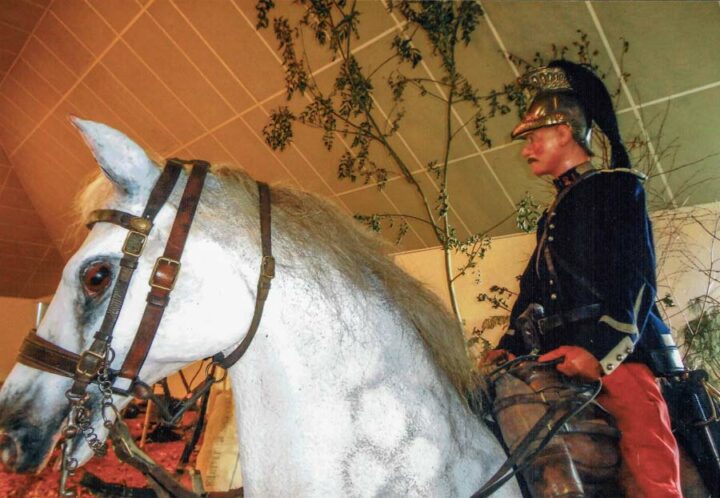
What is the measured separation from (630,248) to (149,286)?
5.38 feet

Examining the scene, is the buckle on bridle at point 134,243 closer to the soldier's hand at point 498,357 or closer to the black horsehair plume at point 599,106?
the soldier's hand at point 498,357

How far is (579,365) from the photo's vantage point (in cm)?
130

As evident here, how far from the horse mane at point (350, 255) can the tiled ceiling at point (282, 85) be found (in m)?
0.66

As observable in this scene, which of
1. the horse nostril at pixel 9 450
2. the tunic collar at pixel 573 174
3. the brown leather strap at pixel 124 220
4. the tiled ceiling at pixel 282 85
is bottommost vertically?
the horse nostril at pixel 9 450

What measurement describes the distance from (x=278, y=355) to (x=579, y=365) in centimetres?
100

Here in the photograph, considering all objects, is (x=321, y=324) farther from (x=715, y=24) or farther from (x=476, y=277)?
(x=476, y=277)

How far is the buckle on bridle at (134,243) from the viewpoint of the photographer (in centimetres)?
109

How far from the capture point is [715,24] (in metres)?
2.84

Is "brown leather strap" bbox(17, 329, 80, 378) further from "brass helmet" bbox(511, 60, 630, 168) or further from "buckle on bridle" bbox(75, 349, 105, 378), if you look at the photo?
"brass helmet" bbox(511, 60, 630, 168)

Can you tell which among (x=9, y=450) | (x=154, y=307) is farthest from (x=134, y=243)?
(x=9, y=450)

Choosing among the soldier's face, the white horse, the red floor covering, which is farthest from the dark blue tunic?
the red floor covering

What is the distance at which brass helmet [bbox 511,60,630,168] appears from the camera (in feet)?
6.12

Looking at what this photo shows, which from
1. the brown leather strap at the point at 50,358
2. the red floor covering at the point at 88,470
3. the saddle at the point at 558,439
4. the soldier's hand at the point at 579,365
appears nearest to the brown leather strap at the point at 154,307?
the brown leather strap at the point at 50,358

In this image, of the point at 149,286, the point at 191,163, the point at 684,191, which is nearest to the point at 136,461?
the point at 149,286
